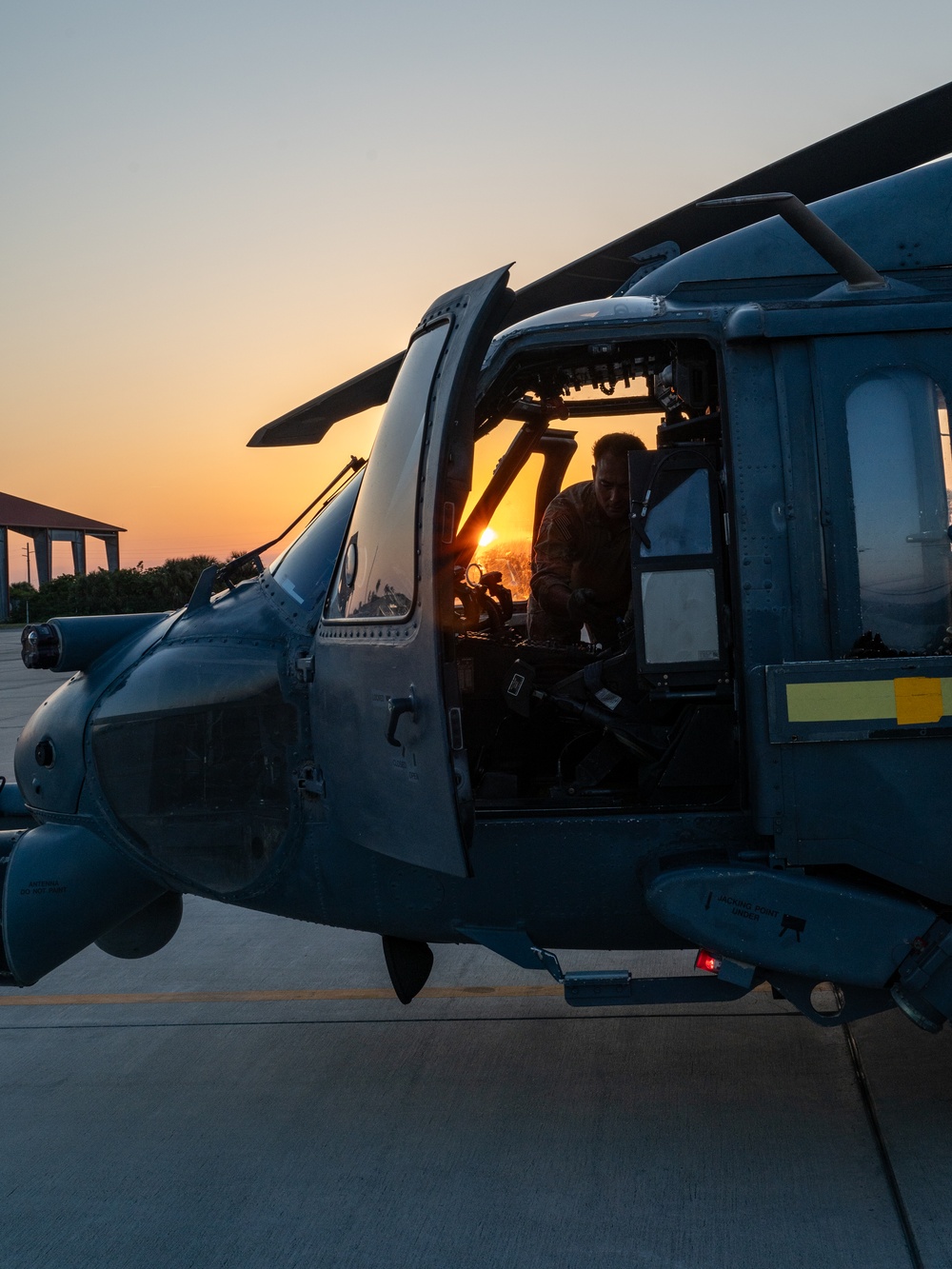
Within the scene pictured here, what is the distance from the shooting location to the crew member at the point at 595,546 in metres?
4.49

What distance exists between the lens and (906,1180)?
313 centimetres

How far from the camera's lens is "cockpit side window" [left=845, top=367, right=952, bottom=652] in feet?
10.6

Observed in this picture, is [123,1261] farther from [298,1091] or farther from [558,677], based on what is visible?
[558,677]

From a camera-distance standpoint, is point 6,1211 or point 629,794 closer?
point 6,1211

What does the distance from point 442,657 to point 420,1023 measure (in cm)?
207

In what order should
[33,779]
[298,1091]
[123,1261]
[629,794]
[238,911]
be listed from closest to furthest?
[123,1261], [629,794], [298,1091], [33,779], [238,911]

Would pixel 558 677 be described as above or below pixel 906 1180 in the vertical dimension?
above

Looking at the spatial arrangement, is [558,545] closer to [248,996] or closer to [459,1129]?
[459,1129]

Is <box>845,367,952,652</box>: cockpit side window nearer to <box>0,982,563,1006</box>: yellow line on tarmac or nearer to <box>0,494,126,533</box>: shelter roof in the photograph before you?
<box>0,982,563,1006</box>: yellow line on tarmac

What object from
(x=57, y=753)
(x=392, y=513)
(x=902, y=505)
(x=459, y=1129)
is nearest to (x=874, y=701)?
(x=902, y=505)

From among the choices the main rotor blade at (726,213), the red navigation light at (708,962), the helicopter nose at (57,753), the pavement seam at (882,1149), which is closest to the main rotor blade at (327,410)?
the main rotor blade at (726,213)

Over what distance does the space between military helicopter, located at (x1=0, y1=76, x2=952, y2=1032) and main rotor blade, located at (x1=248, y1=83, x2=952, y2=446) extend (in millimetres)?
17

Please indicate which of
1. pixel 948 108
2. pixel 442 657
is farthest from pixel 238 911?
pixel 948 108

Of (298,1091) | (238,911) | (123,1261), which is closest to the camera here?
(123,1261)
